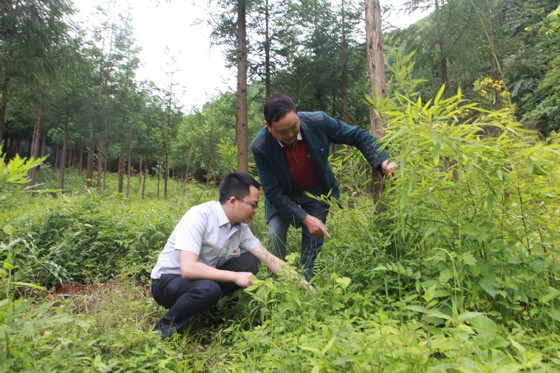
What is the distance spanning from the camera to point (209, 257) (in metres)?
2.76

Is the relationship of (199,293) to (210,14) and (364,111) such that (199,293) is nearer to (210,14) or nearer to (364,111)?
(210,14)

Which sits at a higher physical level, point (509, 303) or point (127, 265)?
point (509, 303)

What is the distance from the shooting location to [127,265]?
420 cm

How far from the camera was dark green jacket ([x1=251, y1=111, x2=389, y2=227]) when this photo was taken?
2.85 m

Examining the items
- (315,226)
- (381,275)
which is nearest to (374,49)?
(315,226)

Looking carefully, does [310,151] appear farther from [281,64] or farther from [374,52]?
[281,64]

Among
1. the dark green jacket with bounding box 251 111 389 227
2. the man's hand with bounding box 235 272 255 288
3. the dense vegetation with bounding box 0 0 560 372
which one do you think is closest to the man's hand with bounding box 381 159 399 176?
the dense vegetation with bounding box 0 0 560 372

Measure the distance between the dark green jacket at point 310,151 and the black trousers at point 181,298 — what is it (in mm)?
812

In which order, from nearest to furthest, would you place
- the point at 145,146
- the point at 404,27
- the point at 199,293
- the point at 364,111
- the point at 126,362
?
the point at 126,362 < the point at 199,293 < the point at 404,27 < the point at 364,111 < the point at 145,146

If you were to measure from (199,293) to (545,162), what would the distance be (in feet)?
6.94

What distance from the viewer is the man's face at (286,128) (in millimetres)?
2517

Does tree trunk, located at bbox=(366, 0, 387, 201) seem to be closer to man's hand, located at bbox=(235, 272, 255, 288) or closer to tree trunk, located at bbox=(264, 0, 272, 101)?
man's hand, located at bbox=(235, 272, 255, 288)

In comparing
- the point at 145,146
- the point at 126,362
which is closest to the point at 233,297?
the point at 126,362

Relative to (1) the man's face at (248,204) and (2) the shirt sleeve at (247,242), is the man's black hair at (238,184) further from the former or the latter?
(2) the shirt sleeve at (247,242)
